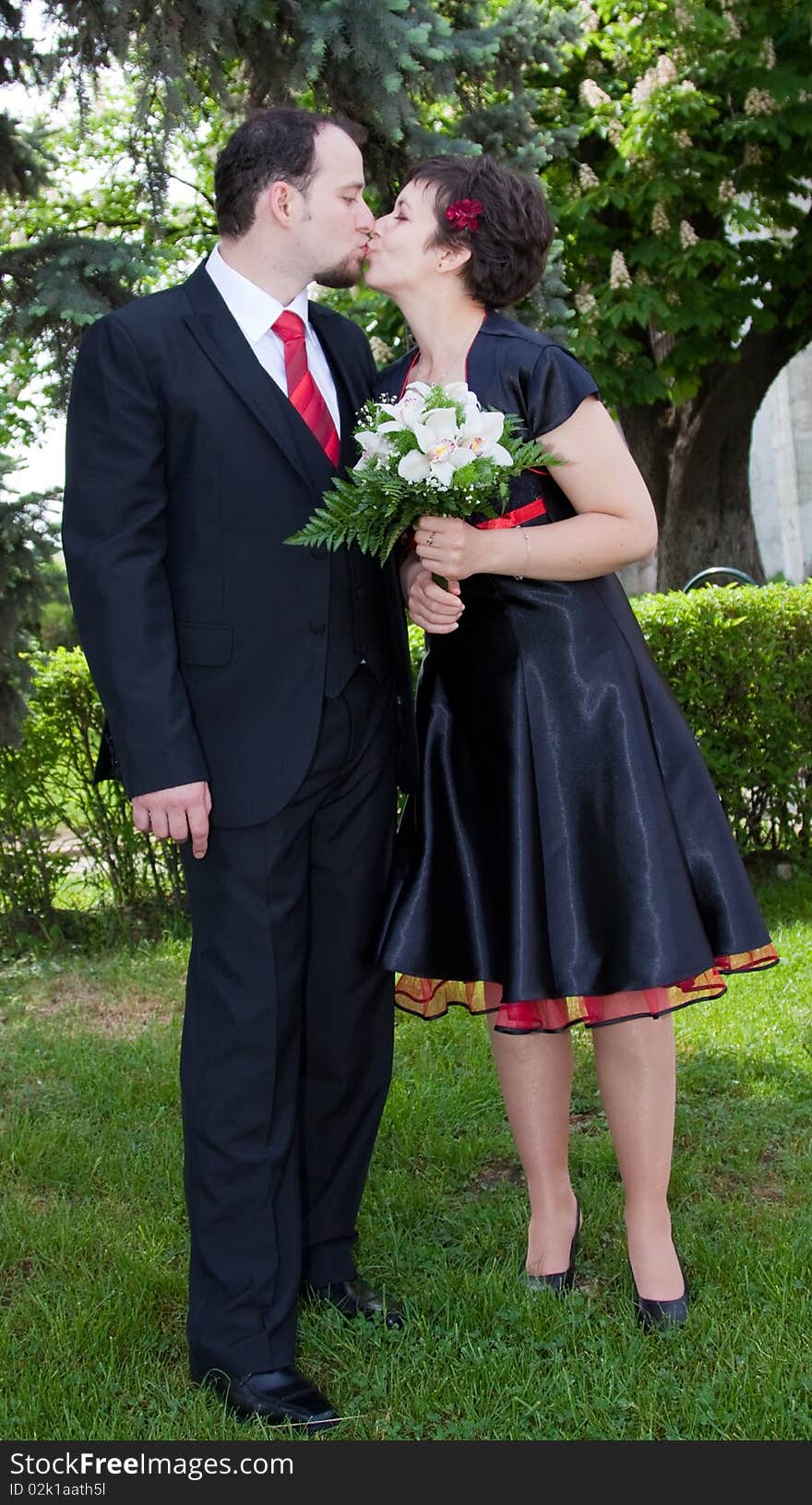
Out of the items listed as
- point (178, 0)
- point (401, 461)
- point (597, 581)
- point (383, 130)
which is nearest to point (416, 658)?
point (383, 130)

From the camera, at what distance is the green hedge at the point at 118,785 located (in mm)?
6582

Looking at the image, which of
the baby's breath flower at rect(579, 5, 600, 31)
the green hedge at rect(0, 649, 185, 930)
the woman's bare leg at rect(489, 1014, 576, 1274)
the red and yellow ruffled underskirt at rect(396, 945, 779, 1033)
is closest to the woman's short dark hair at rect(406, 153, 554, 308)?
the red and yellow ruffled underskirt at rect(396, 945, 779, 1033)

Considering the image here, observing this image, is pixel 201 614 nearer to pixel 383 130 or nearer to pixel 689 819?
pixel 689 819

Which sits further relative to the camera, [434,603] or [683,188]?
[683,188]

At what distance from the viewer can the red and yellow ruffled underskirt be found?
2.87 m

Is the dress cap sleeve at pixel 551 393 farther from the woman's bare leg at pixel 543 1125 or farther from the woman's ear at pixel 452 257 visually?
the woman's bare leg at pixel 543 1125

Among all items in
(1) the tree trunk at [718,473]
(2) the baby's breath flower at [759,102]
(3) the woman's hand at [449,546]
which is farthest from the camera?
(1) the tree trunk at [718,473]

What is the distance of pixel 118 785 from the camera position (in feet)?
21.8

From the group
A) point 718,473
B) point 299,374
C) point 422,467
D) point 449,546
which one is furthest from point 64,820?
point 718,473

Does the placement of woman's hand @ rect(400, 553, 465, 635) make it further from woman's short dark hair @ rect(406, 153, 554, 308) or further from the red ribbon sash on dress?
woman's short dark hair @ rect(406, 153, 554, 308)

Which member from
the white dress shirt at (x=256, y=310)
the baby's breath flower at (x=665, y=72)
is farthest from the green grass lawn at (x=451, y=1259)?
the baby's breath flower at (x=665, y=72)

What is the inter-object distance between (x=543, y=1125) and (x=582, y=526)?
130 cm

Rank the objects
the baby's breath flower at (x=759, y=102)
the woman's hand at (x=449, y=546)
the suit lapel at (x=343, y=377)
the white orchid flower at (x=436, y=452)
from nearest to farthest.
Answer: the white orchid flower at (x=436, y=452) → the woman's hand at (x=449, y=546) → the suit lapel at (x=343, y=377) → the baby's breath flower at (x=759, y=102)

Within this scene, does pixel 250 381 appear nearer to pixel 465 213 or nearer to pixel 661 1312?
pixel 465 213
